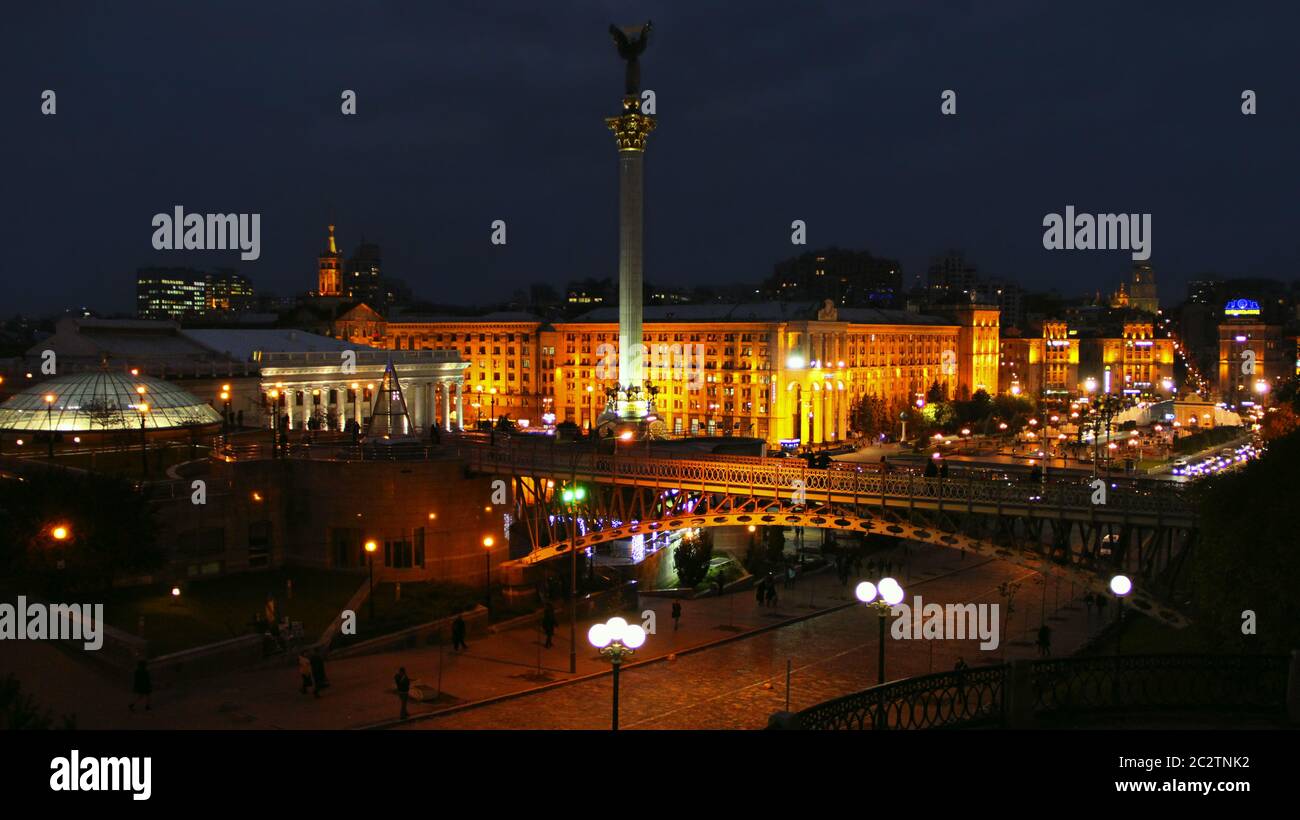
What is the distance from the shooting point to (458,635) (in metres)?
29.5

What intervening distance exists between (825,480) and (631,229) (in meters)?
31.2

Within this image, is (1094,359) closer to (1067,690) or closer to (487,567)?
(487,567)

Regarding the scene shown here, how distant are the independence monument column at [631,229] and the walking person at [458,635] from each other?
81.8ft

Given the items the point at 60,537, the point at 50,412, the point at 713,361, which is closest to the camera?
the point at 60,537

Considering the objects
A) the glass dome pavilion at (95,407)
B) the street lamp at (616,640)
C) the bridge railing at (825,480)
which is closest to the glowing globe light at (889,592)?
the street lamp at (616,640)

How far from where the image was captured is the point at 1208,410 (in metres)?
101

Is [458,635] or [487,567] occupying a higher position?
[487,567]

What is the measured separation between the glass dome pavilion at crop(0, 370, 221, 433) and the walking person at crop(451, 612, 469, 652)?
18.8 meters

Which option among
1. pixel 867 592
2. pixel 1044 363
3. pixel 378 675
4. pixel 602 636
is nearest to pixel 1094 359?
pixel 1044 363

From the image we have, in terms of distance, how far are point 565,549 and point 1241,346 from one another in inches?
5264

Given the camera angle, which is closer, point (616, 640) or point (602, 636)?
point (616, 640)
